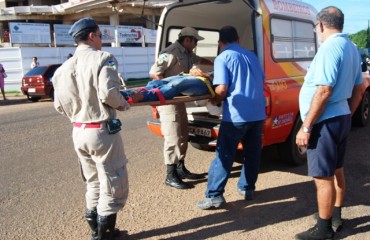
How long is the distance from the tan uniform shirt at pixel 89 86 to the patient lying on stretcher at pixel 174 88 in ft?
1.20

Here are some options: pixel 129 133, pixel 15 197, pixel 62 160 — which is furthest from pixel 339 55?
pixel 129 133

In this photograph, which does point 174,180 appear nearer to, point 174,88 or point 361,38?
point 174,88

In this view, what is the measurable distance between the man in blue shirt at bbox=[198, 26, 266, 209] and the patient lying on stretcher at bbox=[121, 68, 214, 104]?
195 mm

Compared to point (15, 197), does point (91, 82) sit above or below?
above

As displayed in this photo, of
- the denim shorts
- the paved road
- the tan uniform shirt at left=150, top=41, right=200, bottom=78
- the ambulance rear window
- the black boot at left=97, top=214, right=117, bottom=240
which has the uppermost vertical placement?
the ambulance rear window

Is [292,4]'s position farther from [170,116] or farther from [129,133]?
[129,133]

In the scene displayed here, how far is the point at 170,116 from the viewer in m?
4.94

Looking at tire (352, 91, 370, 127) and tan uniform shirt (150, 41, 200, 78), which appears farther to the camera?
tire (352, 91, 370, 127)

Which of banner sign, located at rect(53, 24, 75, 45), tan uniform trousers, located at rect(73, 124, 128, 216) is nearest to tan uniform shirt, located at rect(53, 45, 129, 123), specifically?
tan uniform trousers, located at rect(73, 124, 128, 216)

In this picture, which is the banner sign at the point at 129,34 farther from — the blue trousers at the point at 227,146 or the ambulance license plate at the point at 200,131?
the blue trousers at the point at 227,146

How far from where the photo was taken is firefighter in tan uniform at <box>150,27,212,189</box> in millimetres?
4953

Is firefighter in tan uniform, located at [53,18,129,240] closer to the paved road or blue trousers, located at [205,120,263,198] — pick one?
the paved road

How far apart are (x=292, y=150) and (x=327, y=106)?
216cm

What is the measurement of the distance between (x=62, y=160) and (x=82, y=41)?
3.45 m
